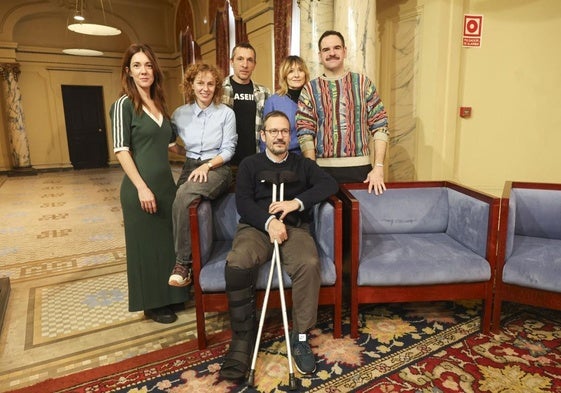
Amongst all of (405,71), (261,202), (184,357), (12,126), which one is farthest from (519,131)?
(12,126)

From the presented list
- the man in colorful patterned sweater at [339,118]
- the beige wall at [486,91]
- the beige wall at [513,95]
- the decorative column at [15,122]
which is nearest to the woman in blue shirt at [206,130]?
the man in colorful patterned sweater at [339,118]

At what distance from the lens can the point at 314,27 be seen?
3.63 m

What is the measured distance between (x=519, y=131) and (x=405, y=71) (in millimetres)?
1245

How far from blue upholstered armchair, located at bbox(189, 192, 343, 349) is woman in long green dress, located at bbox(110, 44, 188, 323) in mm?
353

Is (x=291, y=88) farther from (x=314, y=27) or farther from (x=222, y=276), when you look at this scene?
(x=222, y=276)

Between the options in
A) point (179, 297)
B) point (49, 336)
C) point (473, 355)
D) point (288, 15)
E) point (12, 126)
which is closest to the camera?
point (473, 355)

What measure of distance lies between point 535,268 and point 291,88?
1.80 m

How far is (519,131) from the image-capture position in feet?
13.2

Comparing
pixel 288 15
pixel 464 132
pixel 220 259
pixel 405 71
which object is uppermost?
pixel 288 15

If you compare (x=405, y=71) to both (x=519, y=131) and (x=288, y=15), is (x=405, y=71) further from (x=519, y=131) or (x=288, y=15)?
(x=288, y=15)

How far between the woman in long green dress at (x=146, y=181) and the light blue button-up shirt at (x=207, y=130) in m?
0.10

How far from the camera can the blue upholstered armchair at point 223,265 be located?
85.4 inches

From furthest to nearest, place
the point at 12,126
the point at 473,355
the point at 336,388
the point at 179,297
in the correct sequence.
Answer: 1. the point at 12,126
2. the point at 179,297
3. the point at 473,355
4. the point at 336,388

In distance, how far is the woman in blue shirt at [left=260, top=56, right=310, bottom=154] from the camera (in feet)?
8.93
